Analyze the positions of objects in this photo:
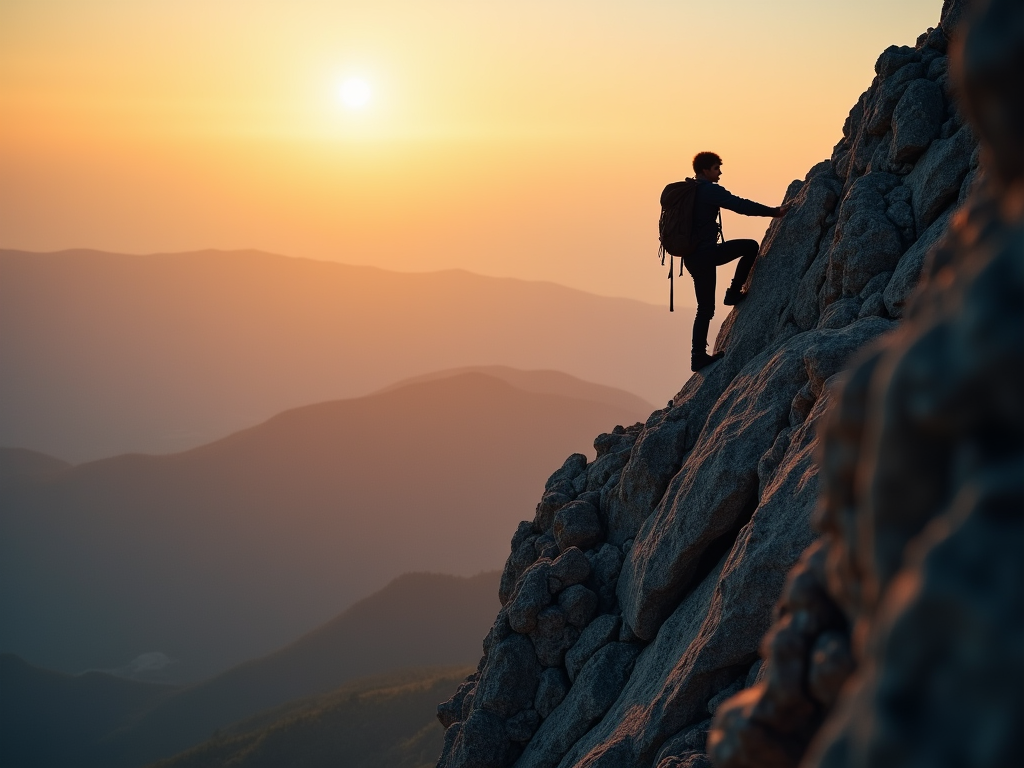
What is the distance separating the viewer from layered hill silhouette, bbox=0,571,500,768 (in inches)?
5955

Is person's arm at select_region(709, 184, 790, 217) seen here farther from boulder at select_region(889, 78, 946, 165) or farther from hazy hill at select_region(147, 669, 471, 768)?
hazy hill at select_region(147, 669, 471, 768)

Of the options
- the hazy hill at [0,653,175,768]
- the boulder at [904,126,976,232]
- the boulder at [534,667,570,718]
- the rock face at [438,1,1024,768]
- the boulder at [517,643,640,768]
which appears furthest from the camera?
the hazy hill at [0,653,175,768]

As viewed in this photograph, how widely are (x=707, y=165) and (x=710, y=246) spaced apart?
1.92m

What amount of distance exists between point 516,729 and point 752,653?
9.61m

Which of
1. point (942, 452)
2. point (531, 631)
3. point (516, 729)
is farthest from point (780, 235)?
point (942, 452)

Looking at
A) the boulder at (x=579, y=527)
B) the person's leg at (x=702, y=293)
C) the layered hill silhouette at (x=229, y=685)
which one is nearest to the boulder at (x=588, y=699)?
the boulder at (x=579, y=527)

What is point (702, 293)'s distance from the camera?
78.2 ft

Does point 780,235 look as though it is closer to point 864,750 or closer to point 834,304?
point 834,304

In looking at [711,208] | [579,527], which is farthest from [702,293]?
[579,527]

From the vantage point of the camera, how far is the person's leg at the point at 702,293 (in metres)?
23.2

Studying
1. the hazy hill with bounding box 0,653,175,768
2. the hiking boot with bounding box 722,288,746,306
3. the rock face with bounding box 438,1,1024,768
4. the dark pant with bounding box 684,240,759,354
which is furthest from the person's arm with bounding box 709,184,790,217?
the hazy hill with bounding box 0,653,175,768

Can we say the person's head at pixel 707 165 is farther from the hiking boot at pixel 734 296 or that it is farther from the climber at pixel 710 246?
the hiking boot at pixel 734 296

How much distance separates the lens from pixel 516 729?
23797 millimetres

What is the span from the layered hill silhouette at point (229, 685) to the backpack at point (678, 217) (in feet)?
424
